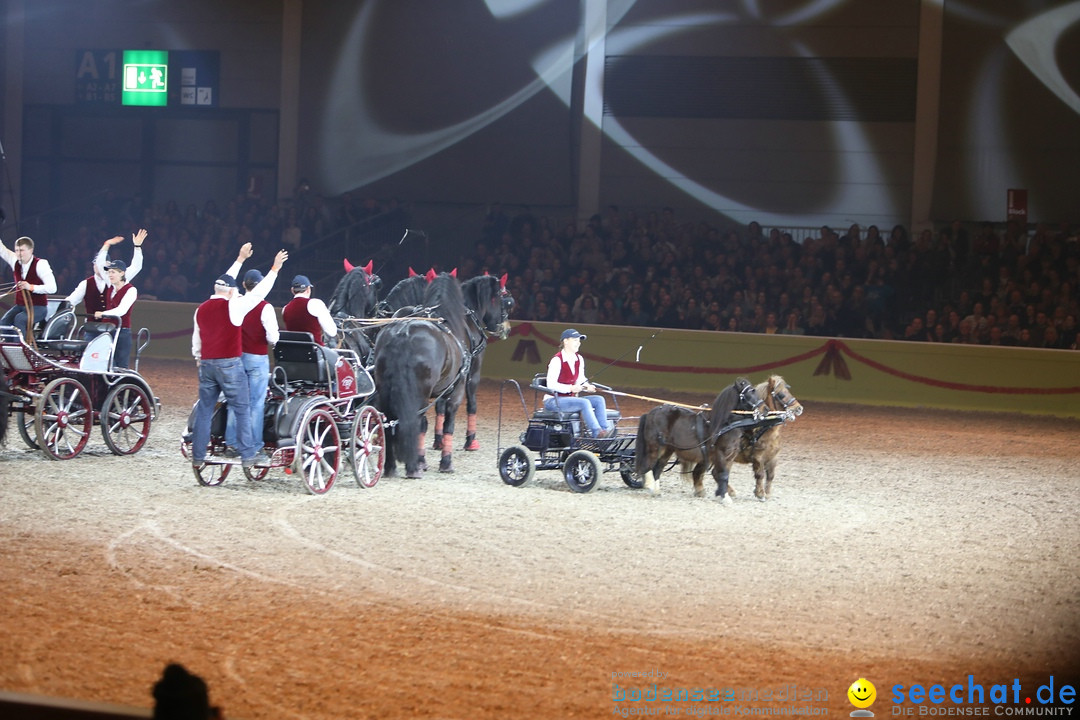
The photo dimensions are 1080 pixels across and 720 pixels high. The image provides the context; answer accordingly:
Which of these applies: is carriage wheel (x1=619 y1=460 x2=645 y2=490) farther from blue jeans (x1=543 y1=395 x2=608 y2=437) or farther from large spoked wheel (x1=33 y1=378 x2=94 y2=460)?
large spoked wheel (x1=33 y1=378 x2=94 y2=460)

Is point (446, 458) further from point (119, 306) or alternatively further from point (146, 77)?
point (146, 77)

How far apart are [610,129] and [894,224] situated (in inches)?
214

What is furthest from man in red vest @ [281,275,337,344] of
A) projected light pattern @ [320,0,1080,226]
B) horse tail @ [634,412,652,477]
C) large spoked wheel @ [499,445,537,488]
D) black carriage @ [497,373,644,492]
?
projected light pattern @ [320,0,1080,226]

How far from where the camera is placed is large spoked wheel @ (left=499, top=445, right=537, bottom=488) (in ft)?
33.5

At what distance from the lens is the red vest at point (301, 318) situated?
992cm

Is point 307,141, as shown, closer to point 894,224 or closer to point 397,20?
point 397,20

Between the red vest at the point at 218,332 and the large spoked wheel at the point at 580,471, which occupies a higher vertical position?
the red vest at the point at 218,332

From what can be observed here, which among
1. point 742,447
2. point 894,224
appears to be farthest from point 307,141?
point 742,447

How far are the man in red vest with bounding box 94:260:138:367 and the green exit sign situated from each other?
1407cm

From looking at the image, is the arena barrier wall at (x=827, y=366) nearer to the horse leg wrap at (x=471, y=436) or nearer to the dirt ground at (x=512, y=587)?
the horse leg wrap at (x=471, y=436)

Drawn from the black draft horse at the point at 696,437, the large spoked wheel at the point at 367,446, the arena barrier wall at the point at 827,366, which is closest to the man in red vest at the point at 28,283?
the large spoked wheel at the point at 367,446

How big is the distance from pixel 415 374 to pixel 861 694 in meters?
5.81

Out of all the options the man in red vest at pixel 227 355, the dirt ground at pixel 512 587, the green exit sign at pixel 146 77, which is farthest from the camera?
the green exit sign at pixel 146 77

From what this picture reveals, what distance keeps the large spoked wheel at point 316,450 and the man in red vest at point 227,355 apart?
0.33 metres
